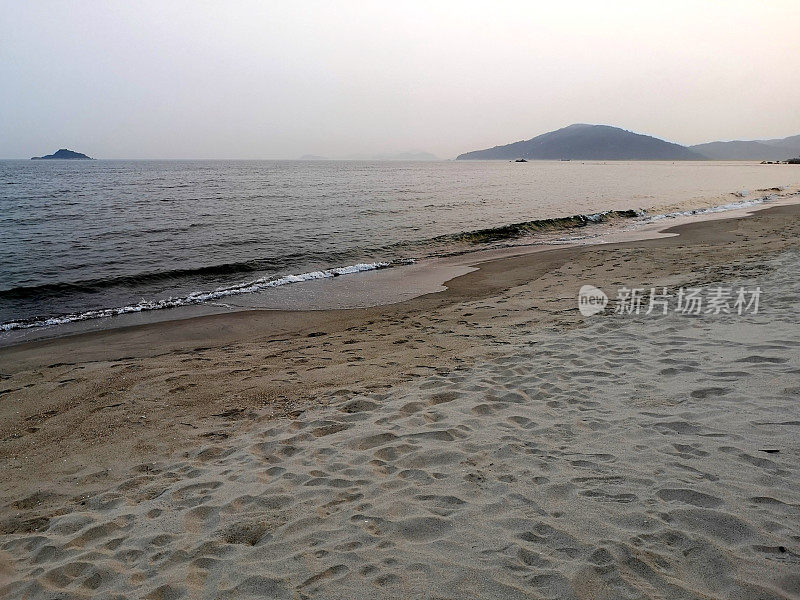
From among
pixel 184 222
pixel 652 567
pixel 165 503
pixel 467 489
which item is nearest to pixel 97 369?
pixel 165 503

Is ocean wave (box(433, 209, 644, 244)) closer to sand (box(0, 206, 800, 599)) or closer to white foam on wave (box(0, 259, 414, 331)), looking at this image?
white foam on wave (box(0, 259, 414, 331))

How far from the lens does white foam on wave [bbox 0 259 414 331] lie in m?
10.3

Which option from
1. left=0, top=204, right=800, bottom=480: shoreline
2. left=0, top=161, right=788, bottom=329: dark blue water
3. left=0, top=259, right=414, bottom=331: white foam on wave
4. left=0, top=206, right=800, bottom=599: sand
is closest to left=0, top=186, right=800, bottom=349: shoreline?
left=0, top=259, right=414, bottom=331: white foam on wave

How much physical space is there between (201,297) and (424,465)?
384 inches

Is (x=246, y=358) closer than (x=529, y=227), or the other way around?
(x=246, y=358)

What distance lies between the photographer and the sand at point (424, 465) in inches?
110

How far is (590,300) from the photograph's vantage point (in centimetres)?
920

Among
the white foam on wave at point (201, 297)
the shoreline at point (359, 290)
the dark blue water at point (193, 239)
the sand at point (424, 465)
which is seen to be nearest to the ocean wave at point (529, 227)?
the shoreline at point (359, 290)

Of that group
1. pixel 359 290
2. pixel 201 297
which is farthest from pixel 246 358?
pixel 359 290

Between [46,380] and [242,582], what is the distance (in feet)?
19.6

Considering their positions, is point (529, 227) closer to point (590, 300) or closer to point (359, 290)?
point (359, 290)

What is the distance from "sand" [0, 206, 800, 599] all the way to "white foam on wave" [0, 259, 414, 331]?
9.28 feet

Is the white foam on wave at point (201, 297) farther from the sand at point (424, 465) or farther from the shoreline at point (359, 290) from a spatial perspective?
the sand at point (424, 465)

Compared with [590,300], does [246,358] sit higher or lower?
lower
